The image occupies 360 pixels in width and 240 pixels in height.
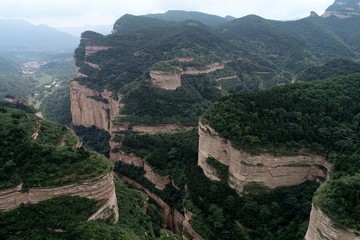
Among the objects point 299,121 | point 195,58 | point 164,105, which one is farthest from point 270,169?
point 195,58

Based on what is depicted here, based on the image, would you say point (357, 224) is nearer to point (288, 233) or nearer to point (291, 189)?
point (288, 233)

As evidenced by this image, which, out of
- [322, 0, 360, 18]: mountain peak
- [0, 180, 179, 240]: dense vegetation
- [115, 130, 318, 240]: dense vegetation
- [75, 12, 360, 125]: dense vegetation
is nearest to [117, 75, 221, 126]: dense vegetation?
[75, 12, 360, 125]: dense vegetation

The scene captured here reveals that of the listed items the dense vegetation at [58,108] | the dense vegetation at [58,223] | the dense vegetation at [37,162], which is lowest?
the dense vegetation at [58,108]

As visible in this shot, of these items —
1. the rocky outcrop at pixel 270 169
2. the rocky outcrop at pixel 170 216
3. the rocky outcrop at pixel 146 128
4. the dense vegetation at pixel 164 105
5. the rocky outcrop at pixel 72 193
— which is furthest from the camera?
the dense vegetation at pixel 164 105

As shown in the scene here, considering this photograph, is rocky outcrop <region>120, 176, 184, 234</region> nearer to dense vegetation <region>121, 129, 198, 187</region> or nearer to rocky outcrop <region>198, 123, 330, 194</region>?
dense vegetation <region>121, 129, 198, 187</region>

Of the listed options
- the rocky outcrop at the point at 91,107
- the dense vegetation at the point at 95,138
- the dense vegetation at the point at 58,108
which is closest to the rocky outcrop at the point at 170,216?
the dense vegetation at the point at 95,138

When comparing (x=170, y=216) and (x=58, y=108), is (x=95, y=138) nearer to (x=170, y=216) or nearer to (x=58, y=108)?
(x=58, y=108)

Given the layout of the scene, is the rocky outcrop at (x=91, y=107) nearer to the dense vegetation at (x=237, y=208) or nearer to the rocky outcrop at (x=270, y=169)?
the dense vegetation at (x=237, y=208)
